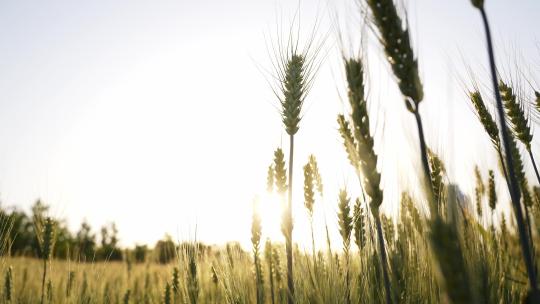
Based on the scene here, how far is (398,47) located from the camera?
141 centimetres

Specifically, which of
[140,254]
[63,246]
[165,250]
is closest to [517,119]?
[165,250]

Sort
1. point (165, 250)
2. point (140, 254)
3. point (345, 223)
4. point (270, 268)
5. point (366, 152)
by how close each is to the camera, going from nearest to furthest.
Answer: point (366, 152)
point (345, 223)
point (270, 268)
point (165, 250)
point (140, 254)

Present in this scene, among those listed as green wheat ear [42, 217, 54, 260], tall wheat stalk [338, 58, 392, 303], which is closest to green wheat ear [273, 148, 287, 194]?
tall wheat stalk [338, 58, 392, 303]

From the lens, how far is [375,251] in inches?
95.3

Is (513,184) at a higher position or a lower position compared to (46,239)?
higher

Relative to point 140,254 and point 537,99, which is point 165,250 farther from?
point 140,254

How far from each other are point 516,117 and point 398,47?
159 centimetres

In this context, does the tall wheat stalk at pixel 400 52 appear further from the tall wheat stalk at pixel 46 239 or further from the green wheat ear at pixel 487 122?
the tall wheat stalk at pixel 46 239

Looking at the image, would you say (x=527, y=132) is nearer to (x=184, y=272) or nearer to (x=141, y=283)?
(x=184, y=272)

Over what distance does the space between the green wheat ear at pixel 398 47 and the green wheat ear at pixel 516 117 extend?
1.54 m

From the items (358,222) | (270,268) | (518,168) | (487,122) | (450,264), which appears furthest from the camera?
(270,268)

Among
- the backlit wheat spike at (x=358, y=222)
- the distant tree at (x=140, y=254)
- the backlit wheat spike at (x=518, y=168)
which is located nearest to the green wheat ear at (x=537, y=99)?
the backlit wheat spike at (x=518, y=168)

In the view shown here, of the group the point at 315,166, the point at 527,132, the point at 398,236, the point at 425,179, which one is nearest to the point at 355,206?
the point at 398,236

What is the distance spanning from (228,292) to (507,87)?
8.26 feet
